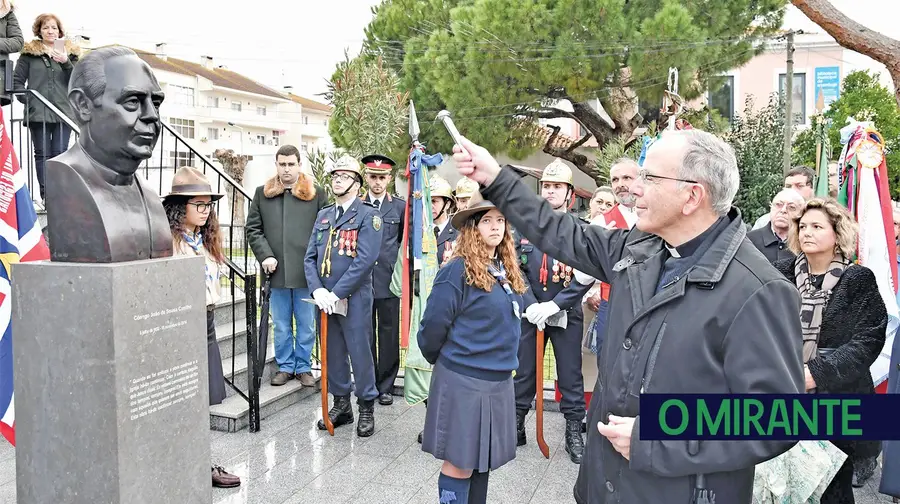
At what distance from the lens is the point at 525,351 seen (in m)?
4.96

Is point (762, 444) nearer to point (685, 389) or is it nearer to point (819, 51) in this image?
point (685, 389)

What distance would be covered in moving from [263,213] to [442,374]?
315cm

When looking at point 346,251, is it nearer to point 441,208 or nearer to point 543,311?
point 441,208

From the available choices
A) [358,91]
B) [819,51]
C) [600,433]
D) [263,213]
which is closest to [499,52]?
[358,91]

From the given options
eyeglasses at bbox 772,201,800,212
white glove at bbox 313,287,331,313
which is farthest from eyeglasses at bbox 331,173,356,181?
eyeglasses at bbox 772,201,800,212

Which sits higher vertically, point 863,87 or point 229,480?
point 863,87

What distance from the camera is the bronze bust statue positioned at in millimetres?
2664

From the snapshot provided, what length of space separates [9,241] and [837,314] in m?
4.28

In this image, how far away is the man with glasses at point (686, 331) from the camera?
5.94 ft

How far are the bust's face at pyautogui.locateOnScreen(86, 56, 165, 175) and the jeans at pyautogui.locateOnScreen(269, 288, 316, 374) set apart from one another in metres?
3.22

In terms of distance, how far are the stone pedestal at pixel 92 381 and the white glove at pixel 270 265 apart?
9.83 feet

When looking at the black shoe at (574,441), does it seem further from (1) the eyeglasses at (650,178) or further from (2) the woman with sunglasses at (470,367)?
(1) the eyeglasses at (650,178)

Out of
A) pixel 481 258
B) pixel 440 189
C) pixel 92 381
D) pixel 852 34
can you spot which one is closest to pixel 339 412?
pixel 440 189

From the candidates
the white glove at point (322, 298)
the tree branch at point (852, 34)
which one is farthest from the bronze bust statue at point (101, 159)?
the tree branch at point (852, 34)
